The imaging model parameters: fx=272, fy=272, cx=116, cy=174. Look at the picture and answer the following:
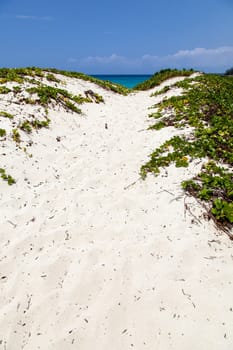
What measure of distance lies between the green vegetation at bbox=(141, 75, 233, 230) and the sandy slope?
1.08 ft

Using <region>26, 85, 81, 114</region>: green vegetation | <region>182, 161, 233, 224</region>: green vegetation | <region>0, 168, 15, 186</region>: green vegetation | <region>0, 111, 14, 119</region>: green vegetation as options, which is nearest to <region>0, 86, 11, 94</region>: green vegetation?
<region>26, 85, 81, 114</region>: green vegetation

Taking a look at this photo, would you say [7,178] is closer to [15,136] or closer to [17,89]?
[15,136]

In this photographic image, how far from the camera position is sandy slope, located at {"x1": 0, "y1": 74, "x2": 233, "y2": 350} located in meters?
3.13

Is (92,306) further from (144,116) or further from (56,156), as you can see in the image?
(144,116)

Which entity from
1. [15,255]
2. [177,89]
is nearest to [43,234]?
[15,255]

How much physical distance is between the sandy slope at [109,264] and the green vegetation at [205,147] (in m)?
0.33

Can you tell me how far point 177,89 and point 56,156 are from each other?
12.8 meters

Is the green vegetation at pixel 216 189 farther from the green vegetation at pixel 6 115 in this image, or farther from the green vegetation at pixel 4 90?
the green vegetation at pixel 4 90

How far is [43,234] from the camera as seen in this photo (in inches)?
186

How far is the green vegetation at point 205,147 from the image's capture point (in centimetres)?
500

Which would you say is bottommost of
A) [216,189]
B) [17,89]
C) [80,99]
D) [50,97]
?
[80,99]

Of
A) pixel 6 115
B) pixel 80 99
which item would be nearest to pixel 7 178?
pixel 6 115

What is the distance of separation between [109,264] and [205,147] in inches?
170

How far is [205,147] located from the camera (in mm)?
6973
